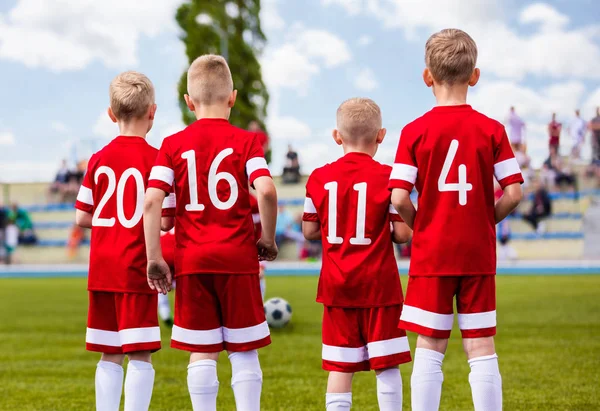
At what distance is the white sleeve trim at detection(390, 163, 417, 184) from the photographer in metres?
3.45

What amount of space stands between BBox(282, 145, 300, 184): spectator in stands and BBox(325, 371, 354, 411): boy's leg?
23.4 meters

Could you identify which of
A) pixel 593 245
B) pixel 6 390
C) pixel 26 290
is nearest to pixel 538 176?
pixel 593 245

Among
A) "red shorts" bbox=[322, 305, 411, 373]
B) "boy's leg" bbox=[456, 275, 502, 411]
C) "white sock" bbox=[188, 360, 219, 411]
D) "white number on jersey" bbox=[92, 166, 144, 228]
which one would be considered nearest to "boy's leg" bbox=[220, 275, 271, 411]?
"white sock" bbox=[188, 360, 219, 411]

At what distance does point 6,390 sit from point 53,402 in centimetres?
71

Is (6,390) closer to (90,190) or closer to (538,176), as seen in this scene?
(90,190)

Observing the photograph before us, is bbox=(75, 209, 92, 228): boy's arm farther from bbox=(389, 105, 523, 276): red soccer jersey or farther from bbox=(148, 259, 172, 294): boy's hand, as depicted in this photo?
bbox=(389, 105, 523, 276): red soccer jersey

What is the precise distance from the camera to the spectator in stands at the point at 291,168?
27.0 metres

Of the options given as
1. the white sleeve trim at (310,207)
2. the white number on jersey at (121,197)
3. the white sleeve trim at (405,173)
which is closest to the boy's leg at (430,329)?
the white sleeve trim at (405,173)

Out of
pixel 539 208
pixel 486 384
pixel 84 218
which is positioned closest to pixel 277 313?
pixel 84 218

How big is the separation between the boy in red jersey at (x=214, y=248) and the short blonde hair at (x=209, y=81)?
167 millimetres

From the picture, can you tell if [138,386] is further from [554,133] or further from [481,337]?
[554,133]

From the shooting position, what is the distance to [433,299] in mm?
3406

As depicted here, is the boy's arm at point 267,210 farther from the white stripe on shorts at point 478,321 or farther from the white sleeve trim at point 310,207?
the white stripe on shorts at point 478,321

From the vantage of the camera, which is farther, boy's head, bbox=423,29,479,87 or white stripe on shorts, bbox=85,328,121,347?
white stripe on shorts, bbox=85,328,121,347
